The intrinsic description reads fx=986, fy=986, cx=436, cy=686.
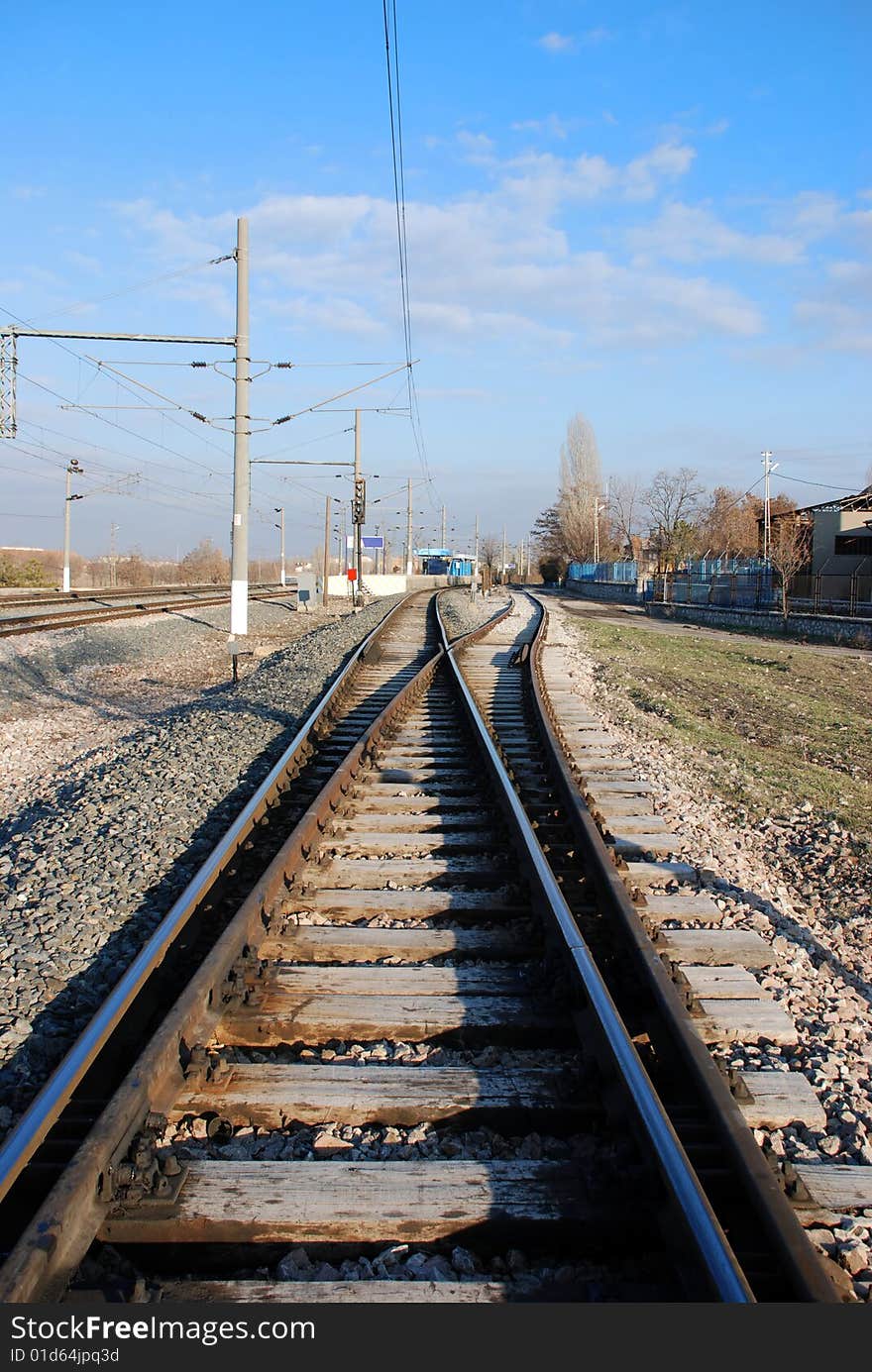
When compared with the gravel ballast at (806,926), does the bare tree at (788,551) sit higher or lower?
higher

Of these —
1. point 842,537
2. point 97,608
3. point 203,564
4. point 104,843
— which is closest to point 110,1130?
point 104,843

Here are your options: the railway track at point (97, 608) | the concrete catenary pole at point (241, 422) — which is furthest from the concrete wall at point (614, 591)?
the concrete catenary pole at point (241, 422)

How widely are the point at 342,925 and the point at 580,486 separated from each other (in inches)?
3919

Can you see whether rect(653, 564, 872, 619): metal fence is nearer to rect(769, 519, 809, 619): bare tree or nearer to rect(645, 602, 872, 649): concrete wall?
rect(769, 519, 809, 619): bare tree

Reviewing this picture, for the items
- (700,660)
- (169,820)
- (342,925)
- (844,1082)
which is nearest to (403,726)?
(169,820)

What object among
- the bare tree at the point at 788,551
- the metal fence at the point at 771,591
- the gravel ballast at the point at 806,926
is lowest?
the gravel ballast at the point at 806,926

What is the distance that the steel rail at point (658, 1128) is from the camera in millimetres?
2140

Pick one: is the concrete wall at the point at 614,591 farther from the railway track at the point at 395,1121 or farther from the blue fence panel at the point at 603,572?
the railway track at the point at 395,1121

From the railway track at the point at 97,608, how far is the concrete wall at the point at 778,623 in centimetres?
1810

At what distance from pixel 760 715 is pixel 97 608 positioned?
21581 millimetres

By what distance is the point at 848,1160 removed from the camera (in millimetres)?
2969

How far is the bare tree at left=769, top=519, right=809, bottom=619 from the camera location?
122 feet

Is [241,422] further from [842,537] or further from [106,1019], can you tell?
[842,537]

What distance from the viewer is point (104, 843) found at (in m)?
5.79
